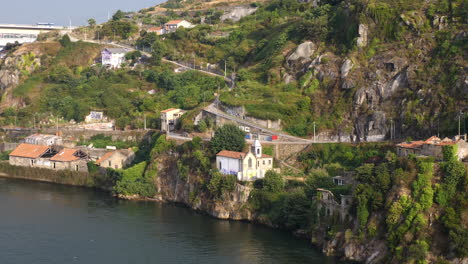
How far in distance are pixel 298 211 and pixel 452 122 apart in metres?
17.5

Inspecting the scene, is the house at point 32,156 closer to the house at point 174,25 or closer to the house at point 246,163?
the house at point 246,163

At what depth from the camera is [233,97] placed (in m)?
71.5

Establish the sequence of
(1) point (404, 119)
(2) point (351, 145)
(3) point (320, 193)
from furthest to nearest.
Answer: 1. (1) point (404, 119)
2. (2) point (351, 145)
3. (3) point (320, 193)

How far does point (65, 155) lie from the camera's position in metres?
70.3

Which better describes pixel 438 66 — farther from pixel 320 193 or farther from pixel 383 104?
pixel 320 193

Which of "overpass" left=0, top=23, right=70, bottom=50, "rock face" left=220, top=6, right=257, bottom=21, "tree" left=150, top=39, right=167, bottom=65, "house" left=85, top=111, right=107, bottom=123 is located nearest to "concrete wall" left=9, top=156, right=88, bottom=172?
"house" left=85, top=111, right=107, bottom=123

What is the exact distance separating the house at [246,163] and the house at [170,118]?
622 inches

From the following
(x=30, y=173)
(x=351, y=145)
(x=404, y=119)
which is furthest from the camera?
(x=30, y=173)

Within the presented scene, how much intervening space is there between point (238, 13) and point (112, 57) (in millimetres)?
25278

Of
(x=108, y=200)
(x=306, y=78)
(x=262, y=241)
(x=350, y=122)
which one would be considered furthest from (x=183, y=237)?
(x=306, y=78)

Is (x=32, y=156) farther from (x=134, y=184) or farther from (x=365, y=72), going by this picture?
(x=365, y=72)

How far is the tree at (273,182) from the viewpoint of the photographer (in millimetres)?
52000

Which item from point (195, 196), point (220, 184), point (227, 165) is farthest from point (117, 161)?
point (220, 184)

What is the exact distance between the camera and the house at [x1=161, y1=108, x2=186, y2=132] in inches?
2798
